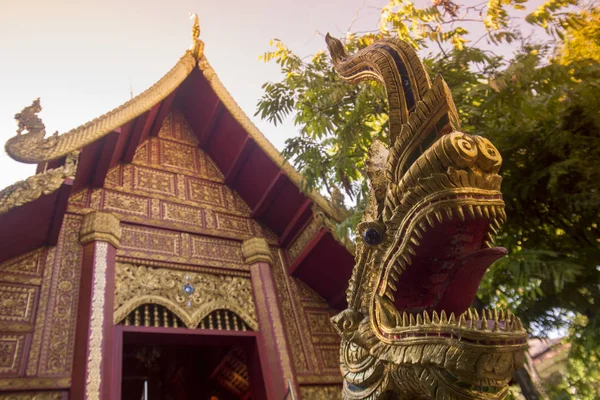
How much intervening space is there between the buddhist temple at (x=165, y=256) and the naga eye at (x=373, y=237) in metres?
1.74

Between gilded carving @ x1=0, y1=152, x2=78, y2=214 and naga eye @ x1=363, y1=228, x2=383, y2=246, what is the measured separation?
2415 millimetres

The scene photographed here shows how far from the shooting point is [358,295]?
66.1 inches

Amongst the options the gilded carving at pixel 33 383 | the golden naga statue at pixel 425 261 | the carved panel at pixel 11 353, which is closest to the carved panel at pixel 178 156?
the carved panel at pixel 11 353

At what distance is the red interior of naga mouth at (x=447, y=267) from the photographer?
134 cm

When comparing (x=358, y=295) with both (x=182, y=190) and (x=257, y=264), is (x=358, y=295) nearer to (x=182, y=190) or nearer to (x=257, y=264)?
(x=257, y=264)

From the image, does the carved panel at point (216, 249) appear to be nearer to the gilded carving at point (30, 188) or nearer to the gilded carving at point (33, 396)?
the gilded carving at point (30, 188)

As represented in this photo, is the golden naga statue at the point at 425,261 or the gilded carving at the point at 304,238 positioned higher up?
the gilded carving at the point at 304,238

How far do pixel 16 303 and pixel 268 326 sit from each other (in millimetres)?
2047

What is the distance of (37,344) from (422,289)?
2.84 m

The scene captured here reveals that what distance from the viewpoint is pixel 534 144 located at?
323cm

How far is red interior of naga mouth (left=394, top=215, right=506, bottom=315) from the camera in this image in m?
1.34

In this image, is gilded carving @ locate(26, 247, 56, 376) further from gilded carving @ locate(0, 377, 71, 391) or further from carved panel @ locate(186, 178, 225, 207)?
carved panel @ locate(186, 178, 225, 207)

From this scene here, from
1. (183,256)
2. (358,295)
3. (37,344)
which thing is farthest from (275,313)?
(358,295)

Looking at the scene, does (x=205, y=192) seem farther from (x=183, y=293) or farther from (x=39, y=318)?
(x=39, y=318)
